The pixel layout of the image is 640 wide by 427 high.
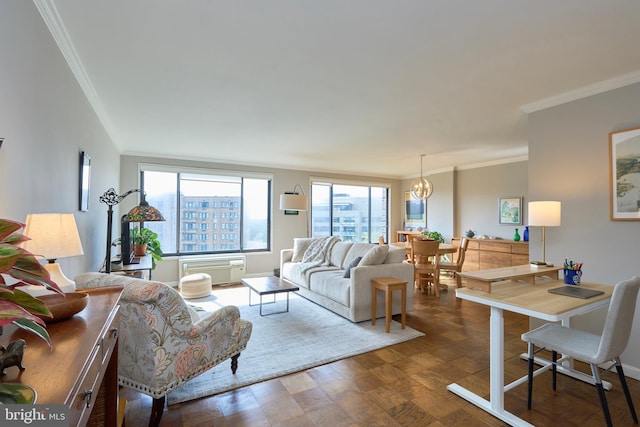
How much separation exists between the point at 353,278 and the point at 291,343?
1.04m

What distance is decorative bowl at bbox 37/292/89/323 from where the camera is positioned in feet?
3.48

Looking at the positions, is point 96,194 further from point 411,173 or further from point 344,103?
point 411,173

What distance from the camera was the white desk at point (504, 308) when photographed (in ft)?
6.05

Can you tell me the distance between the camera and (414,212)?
8.05 metres

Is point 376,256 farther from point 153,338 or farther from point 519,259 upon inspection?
point 519,259

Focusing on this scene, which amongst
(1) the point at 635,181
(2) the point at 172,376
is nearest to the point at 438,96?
(1) the point at 635,181

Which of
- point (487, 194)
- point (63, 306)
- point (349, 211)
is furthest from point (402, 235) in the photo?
point (63, 306)

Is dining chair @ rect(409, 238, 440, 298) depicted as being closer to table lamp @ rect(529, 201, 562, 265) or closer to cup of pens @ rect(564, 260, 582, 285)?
table lamp @ rect(529, 201, 562, 265)

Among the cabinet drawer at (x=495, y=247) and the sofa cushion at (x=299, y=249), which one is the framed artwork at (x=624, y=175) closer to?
the cabinet drawer at (x=495, y=247)

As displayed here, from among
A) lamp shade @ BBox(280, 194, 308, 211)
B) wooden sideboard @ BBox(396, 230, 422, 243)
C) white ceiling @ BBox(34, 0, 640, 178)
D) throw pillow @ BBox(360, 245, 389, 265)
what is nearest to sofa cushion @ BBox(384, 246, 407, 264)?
throw pillow @ BBox(360, 245, 389, 265)

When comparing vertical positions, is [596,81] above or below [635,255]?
above

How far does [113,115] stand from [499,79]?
4105 mm

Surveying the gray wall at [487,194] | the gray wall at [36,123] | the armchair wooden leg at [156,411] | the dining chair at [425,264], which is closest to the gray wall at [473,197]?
the gray wall at [487,194]

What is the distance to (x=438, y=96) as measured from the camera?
292 centimetres
